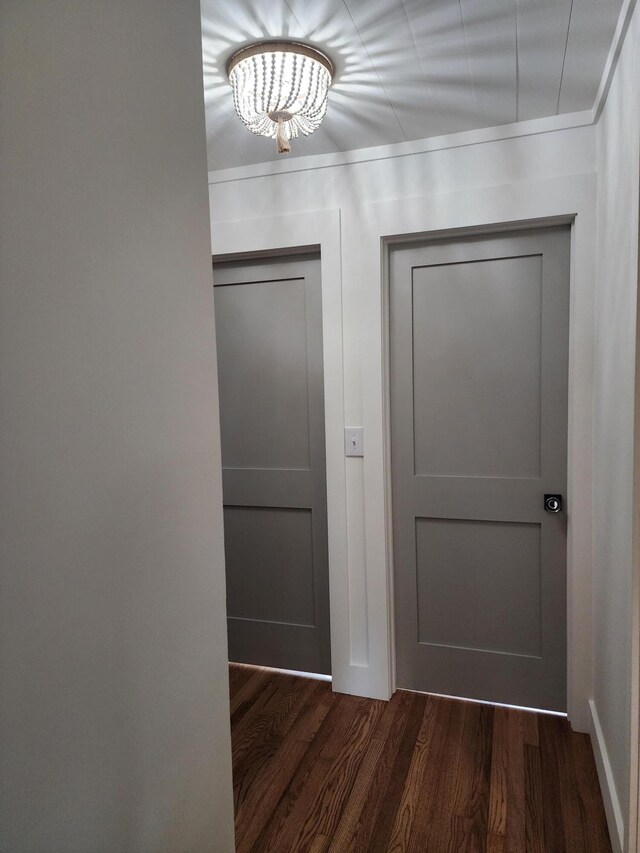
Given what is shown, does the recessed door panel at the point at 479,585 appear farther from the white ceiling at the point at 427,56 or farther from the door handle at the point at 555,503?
the white ceiling at the point at 427,56

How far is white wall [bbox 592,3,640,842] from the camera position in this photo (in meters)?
1.42

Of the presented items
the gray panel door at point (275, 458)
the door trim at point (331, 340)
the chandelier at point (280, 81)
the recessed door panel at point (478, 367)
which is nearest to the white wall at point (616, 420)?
the recessed door panel at point (478, 367)

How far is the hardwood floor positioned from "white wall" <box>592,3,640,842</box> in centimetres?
18

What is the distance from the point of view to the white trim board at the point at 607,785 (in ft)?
4.99

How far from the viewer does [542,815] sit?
1737mm

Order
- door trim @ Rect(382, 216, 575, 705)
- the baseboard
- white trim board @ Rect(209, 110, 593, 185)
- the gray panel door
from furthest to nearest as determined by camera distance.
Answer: the gray panel door → door trim @ Rect(382, 216, 575, 705) → white trim board @ Rect(209, 110, 593, 185) → the baseboard

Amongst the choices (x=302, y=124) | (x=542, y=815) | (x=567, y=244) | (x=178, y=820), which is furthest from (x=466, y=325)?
(x=178, y=820)

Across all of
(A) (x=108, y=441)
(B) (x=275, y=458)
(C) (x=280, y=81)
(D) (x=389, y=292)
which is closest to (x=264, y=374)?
(B) (x=275, y=458)

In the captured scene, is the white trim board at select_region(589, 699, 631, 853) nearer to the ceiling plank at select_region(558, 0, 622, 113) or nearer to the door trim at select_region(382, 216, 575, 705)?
the door trim at select_region(382, 216, 575, 705)

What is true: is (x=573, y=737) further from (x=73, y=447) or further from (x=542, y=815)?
(x=73, y=447)

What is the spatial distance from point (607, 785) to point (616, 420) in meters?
1.12

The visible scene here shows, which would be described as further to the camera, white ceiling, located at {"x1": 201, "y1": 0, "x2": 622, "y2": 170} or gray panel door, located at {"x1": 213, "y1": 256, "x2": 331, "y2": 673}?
gray panel door, located at {"x1": 213, "y1": 256, "x2": 331, "y2": 673}

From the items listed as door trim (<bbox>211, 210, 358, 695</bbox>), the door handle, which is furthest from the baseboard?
door trim (<bbox>211, 210, 358, 695</bbox>)

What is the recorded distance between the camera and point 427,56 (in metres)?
1.58
